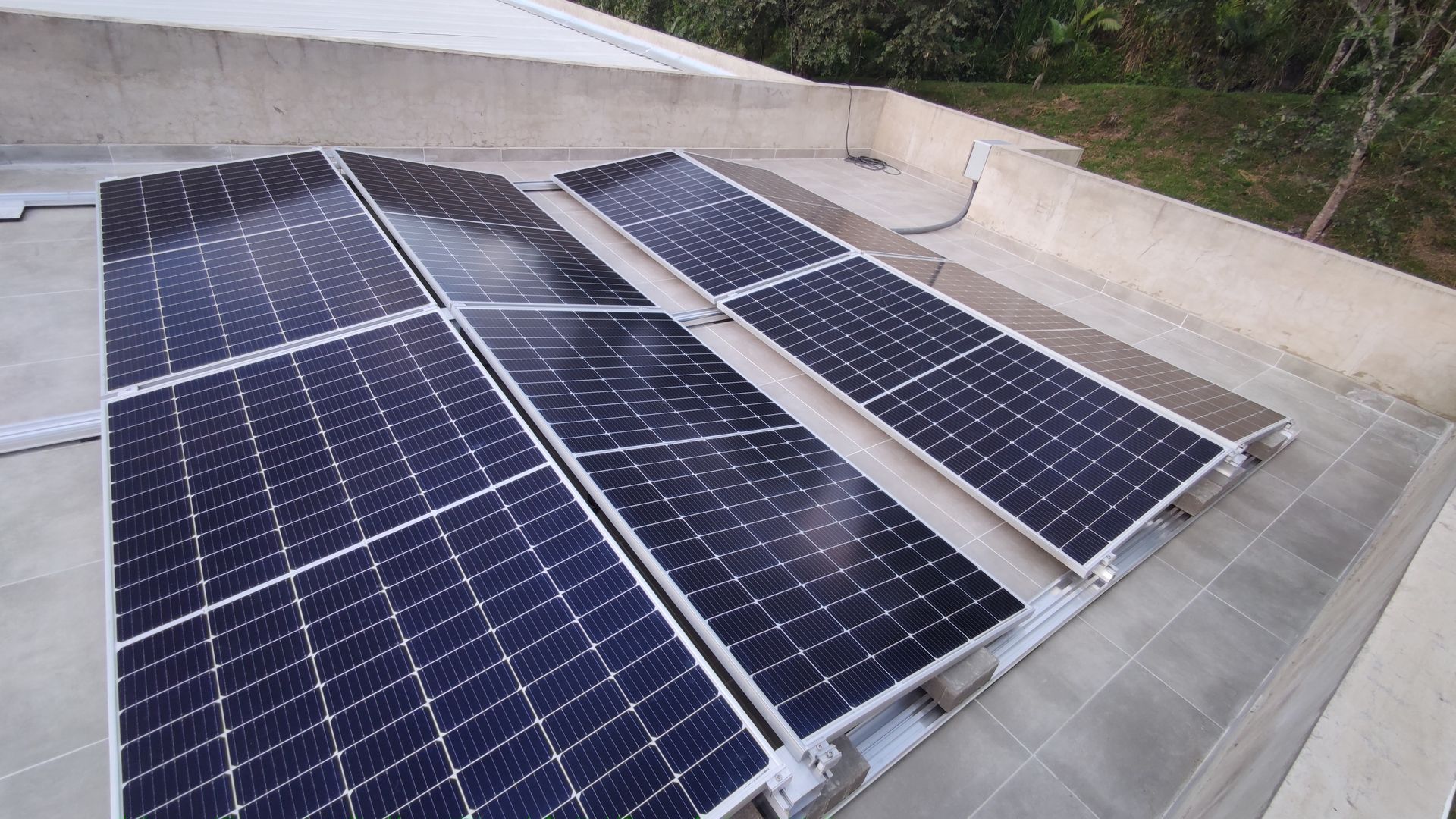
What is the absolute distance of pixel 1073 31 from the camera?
30234mm

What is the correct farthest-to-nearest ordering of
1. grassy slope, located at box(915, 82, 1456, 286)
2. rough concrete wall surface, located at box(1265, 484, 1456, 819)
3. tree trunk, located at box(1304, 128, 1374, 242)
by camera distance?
1. grassy slope, located at box(915, 82, 1456, 286)
2. tree trunk, located at box(1304, 128, 1374, 242)
3. rough concrete wall surface, located at box(1265, 484, 1456, 819)

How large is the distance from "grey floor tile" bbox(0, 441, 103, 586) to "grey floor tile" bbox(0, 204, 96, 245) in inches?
189

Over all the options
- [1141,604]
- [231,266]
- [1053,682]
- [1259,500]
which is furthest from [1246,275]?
[231,266]

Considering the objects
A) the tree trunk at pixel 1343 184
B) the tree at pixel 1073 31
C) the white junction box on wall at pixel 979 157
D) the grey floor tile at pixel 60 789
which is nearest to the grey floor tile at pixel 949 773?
the grey floor tile at pixel 60 789

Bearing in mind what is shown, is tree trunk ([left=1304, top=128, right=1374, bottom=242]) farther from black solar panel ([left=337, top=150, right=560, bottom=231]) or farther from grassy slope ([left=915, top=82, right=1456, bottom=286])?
black solar panel ([left=337, top=150, right=560, bottom=231])

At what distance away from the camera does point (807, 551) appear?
18.9 feet

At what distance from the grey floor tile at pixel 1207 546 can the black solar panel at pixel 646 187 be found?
9346 millimetres

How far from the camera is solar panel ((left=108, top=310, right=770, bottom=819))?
3721mm

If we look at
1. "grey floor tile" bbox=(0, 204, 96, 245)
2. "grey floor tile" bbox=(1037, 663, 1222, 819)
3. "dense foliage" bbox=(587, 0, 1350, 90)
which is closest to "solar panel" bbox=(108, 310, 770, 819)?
"grey floor tile" bbox=(1037, 663, 1222, 819)

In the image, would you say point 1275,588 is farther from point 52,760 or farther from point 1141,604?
point 52,760

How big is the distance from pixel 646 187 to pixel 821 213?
3541 mm

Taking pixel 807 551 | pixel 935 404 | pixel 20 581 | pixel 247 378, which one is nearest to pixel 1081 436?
pixel 935 404

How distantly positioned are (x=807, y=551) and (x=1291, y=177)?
26241 millimetres

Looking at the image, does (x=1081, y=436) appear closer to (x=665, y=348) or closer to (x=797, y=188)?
(x=665, y=348)
